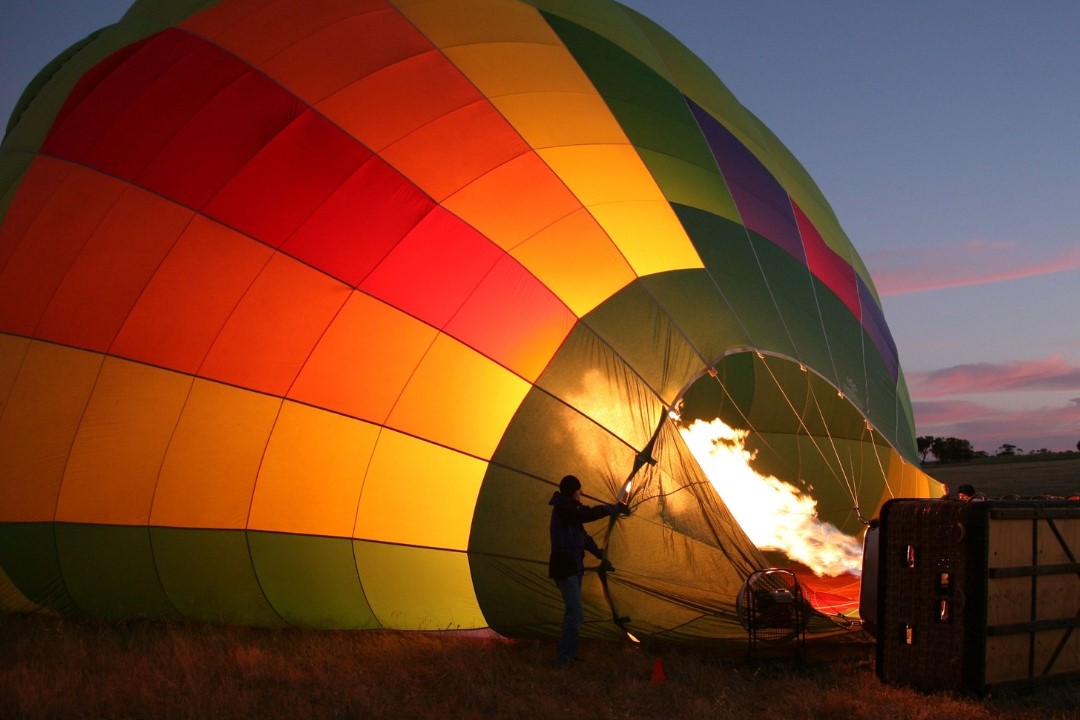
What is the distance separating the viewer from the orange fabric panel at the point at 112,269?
7051 millimetres

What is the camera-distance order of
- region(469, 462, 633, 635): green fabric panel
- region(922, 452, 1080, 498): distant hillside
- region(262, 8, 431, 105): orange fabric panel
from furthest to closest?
1. region(922, 452, 1080, 498): distant hillside
2. region(262, 8, 431, 105): orange fabric panel
3. region(469, 462, 633, 635): green fabric panel

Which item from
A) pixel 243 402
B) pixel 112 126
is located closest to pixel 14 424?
pixel 243 402

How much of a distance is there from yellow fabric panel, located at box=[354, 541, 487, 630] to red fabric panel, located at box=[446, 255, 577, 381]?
4.10 ft

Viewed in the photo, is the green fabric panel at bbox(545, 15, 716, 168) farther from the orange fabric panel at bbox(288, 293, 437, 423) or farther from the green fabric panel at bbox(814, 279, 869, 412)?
Answer: the orange fabric panel at bbox(288, 293, 437, 423)

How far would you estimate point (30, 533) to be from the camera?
23.2 ft

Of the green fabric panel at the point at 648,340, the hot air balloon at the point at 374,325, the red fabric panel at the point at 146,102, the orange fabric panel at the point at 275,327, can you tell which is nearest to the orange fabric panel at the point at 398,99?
the hot air balloon at the point at 374,325

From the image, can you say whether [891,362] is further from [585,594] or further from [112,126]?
[112,126]

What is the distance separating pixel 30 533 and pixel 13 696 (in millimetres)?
2254

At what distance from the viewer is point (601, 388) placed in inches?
253

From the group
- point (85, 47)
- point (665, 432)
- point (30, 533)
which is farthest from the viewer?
point (85, 47)

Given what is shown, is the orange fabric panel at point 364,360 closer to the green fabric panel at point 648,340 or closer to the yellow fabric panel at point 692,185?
the green fabric panel at point 648,340

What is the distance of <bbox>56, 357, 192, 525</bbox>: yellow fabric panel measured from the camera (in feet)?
22.3

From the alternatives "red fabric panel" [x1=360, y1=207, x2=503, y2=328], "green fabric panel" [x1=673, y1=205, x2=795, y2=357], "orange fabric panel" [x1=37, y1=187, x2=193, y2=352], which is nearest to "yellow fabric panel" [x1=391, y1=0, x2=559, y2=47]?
"red fabric panel" [x1=360, y1=207, x2=503, y2=328]

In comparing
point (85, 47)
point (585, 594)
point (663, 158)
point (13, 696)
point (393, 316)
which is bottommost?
point (13, 696)
